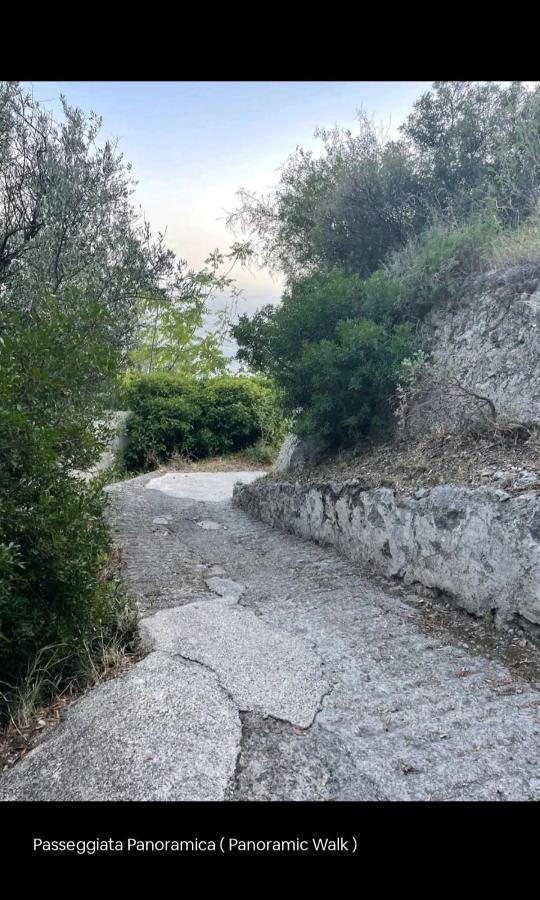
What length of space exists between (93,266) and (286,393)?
8.36 feet

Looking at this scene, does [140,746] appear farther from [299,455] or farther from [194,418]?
[194,418]

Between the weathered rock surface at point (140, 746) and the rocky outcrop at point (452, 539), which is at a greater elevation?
the rocky outcrop at point (452, 539)

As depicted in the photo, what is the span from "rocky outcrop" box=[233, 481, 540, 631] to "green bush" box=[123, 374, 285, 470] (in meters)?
6.89

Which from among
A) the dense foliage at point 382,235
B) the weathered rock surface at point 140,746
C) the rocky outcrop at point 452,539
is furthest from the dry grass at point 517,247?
the weathered rock surface at point 140,746

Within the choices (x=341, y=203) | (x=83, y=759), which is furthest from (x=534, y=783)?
(x=341, y=203)

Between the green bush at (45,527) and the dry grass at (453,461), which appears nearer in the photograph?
the green bush at (45,527)

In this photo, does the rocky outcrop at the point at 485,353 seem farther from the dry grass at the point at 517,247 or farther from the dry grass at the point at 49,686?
the dry grass at the point at 49,686

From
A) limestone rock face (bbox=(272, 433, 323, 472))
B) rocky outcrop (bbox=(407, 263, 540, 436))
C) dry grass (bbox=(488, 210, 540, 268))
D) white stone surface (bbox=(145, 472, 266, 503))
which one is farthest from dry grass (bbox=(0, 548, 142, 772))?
white stone surface (bbox=(145, 472, 266, 503))

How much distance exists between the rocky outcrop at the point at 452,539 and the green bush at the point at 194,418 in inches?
271

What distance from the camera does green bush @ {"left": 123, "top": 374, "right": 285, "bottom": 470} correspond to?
471 inches

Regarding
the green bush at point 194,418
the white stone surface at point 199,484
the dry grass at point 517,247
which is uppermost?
the dry grass at point 517,247

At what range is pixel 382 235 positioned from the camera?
24.7 feet

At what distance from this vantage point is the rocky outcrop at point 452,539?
3.06 m

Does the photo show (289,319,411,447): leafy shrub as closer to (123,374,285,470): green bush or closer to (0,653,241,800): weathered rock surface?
(0,653,241,800): weathered rock surface
